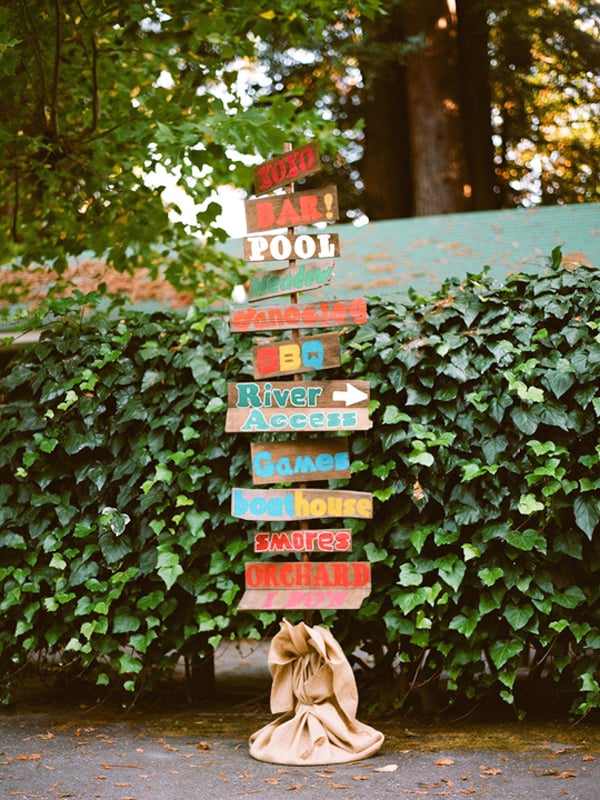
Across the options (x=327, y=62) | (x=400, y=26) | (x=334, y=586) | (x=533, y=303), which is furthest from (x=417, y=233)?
(x=334, y=586)

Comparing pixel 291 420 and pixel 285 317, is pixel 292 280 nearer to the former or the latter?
pixel 285 317

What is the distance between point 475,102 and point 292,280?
43.3 feet

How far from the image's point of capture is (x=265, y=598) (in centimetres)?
464

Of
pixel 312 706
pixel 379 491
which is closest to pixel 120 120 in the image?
pixel 379 491

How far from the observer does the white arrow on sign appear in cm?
461

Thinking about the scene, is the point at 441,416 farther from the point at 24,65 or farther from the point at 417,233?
the point at 417,233

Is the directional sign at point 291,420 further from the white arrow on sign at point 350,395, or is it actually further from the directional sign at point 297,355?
the directional sign at point 297,355

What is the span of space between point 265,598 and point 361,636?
77 centimetres

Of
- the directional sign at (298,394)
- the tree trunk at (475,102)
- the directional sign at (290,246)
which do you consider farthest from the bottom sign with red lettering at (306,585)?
the tree trunk at (475,102)

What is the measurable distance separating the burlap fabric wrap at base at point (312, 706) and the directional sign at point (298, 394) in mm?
1175

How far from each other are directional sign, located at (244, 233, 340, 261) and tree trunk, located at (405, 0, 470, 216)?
10720 mm

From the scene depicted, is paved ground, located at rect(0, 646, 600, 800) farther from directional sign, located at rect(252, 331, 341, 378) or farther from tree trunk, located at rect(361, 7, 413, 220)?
tree trunk, located at rect(361, 7, 413, 220)

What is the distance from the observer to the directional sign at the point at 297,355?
4.68 meters

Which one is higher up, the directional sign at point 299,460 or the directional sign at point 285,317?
the directional sign at point 285,317
